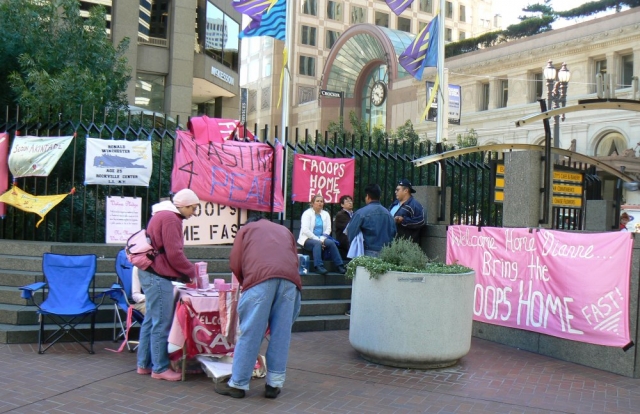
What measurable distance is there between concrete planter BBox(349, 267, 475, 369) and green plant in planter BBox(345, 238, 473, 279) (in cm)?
11

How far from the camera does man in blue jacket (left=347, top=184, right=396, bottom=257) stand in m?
9.80

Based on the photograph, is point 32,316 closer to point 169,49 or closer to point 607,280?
point 607,280

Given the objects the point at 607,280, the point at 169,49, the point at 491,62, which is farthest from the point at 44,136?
the point at 491,62

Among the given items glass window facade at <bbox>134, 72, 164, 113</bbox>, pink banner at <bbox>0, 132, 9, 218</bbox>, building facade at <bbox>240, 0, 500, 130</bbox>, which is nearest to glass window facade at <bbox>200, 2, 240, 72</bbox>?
glass window facade at <bbox>134, 72, 164, 113</bbox>

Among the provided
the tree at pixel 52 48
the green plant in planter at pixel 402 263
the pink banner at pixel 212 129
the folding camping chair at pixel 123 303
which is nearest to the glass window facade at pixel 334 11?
the tree at pixel 52 48

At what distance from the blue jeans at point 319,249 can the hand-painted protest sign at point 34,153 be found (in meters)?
4.10

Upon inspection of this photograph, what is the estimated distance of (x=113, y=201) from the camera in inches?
411

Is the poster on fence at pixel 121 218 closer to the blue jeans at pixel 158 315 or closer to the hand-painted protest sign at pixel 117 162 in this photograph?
the hand-painted protest sign at pixel 117 162

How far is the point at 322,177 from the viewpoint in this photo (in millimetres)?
12219

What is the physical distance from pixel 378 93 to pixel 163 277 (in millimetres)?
57848

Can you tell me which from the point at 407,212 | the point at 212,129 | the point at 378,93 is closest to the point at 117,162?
the point at 212,129

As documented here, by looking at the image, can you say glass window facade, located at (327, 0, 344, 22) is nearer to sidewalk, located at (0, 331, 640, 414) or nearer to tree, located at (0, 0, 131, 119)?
tree, located at (0, 0, 131, 119)

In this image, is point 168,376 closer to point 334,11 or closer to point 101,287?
point 101,287

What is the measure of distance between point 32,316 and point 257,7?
27.3 ft
